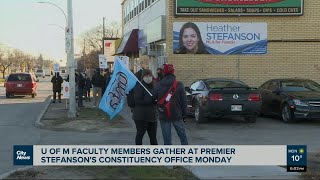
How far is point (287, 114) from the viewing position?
16453 mm

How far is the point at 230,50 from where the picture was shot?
22031 mm

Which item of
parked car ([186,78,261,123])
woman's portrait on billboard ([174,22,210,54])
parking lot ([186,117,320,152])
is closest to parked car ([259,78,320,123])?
parking lot ([186,117,320,152])

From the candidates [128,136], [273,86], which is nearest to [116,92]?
[128,136]

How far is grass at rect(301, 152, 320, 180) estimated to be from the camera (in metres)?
7.62

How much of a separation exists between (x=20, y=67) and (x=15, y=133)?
386 feet

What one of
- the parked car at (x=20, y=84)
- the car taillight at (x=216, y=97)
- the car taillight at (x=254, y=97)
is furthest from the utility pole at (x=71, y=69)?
the parked car at (x=20, y=84)

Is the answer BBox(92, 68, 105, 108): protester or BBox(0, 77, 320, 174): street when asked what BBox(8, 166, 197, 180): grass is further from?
BBox(92, 68, 105, 108): protester

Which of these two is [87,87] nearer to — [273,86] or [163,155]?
[273,86]

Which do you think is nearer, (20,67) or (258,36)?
(258,36)

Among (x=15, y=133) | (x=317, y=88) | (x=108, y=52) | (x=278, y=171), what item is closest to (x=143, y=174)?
(x=278, y=171)

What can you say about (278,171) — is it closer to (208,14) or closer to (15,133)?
(15,133)

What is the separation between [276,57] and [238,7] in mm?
2777

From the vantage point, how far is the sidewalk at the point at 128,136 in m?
7.64

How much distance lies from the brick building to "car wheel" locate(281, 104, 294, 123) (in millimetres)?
5547
